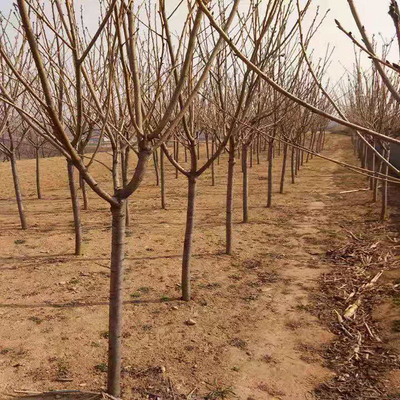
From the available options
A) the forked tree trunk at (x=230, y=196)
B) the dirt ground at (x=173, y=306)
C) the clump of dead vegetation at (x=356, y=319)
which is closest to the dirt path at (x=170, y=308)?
the dirt ground at (x=173, y=306)

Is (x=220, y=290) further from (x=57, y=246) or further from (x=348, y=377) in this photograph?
(x=57, y=246)

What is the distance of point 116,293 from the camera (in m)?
2.52

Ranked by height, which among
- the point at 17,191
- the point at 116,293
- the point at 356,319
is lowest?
the point at 356,319

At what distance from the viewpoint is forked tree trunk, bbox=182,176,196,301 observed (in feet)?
13.8

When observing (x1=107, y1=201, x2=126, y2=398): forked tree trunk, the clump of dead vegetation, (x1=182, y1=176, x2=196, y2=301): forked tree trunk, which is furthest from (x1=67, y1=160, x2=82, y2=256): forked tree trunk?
the clump of dead vegetation

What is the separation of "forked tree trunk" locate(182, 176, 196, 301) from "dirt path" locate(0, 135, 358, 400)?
0.64ft

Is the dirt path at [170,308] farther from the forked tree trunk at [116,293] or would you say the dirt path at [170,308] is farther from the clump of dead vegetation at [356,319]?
the forked tree trunk at [116,293]

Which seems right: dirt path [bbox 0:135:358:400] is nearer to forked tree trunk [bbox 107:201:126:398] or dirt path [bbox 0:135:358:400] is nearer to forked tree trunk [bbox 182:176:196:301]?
forked tree trunk [bbox 182:176:196:301]

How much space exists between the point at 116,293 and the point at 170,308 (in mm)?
1839

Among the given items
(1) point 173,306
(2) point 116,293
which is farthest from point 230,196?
(2) point 116,293

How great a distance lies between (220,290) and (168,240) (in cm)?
212

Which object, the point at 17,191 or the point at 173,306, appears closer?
the point at 173,306

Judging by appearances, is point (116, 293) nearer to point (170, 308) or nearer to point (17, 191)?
point (170, 308)

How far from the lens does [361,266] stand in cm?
543
